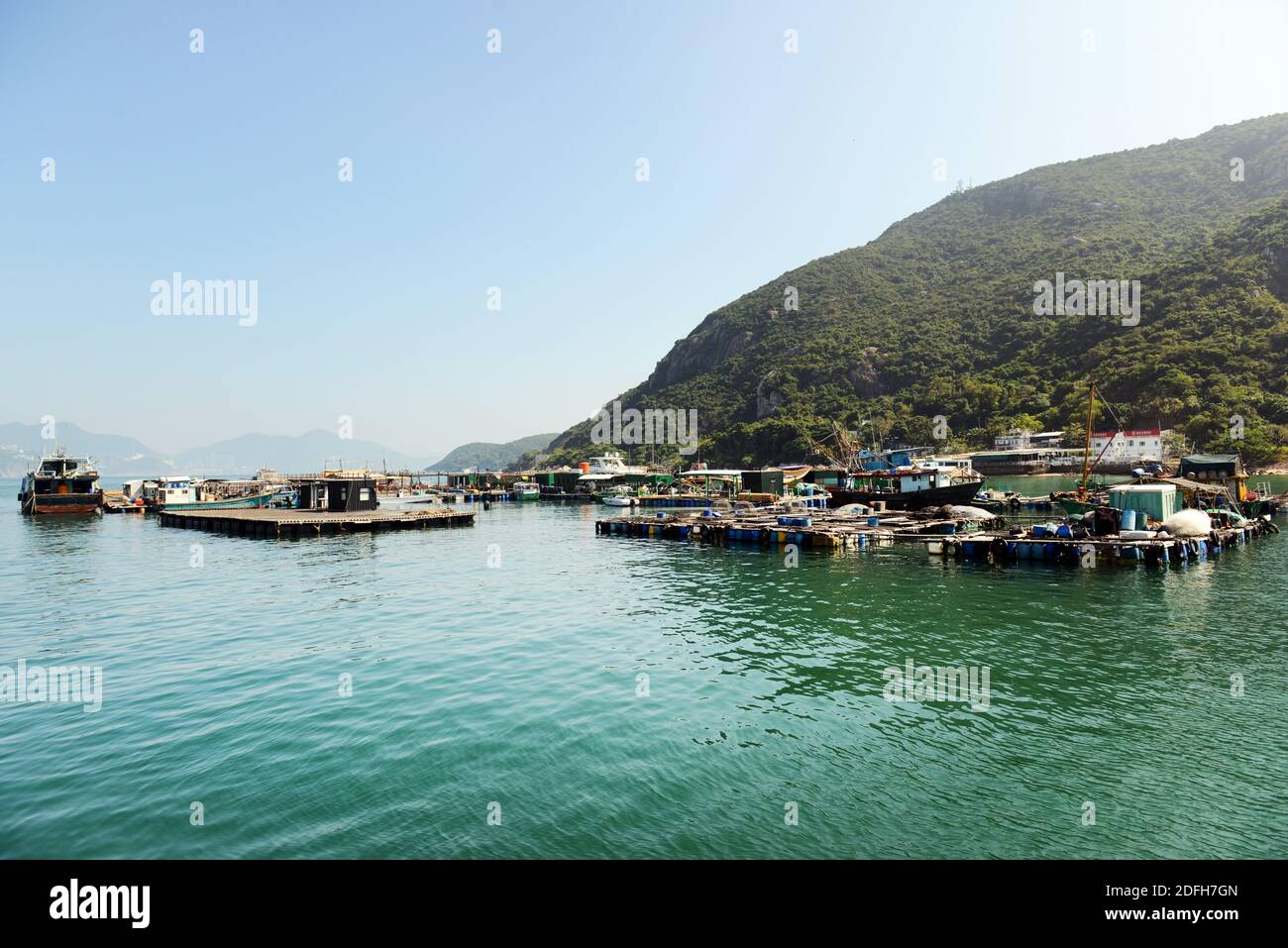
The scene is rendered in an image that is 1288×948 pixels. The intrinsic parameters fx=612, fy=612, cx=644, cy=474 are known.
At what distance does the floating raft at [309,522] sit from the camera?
207 ft

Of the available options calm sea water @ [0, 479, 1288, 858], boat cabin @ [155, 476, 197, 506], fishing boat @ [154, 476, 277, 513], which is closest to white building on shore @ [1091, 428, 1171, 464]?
calm sea water @ [0, 479, 1288, 858]

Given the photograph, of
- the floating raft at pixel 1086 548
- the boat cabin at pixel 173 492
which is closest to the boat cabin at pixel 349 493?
the boat cabin at pixel 173 492

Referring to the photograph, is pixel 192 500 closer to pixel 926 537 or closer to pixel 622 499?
pixel 622 499

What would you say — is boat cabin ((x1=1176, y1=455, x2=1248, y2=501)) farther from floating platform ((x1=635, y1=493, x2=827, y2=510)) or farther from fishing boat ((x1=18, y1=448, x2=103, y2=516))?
fishing boat ((x1=18, y1=448, x2=103, y2=516))

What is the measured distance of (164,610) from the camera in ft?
98.6

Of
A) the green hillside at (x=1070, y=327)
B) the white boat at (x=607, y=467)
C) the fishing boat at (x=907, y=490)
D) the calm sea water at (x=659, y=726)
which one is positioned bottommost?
the calm sea water at (x=659, y=726)

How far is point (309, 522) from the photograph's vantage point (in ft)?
207

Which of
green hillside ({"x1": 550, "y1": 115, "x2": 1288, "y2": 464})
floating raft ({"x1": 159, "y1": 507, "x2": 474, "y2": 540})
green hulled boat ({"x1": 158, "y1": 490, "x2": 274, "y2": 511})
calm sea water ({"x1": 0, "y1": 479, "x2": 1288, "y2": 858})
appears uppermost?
green hillside ({"x1": 550, "y1": 115, "x2": 1288, "y2": 464})

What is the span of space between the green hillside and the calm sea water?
A: 9813 cm

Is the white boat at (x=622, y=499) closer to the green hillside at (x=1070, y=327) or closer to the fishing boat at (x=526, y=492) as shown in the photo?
the fishing boat at (x=526, y=492)

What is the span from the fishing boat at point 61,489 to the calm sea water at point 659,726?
8730 cm

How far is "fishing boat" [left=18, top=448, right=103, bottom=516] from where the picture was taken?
312 ft
